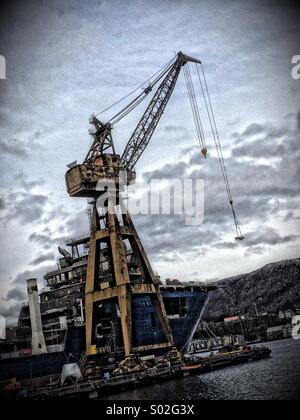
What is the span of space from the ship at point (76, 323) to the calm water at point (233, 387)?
771 cm

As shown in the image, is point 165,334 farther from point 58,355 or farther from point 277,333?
point 277,333

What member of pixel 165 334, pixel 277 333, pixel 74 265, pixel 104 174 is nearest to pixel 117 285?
pixel 165 334

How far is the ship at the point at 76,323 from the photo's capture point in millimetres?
42250

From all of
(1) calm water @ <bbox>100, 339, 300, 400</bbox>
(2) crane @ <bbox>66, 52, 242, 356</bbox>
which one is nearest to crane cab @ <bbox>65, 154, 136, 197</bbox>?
(2) crane @ <bbox>66, 52, 242, 356</bbox>

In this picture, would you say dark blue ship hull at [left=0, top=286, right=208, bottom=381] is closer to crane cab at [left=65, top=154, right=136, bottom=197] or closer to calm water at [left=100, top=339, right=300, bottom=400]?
calm water at [left=100, top=339, right=300, bottom=400]

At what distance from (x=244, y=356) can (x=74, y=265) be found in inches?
925

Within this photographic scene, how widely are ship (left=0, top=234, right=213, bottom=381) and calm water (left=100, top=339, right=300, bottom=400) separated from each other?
7709 millimetres

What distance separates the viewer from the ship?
42.2 meters

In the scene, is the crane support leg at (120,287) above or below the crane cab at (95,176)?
below

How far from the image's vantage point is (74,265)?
185 feet

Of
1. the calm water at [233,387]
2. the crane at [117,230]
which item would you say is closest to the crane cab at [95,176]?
the crane at [117,230]

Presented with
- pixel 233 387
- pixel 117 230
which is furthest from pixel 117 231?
pixel 233 387

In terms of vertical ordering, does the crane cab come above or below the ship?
above

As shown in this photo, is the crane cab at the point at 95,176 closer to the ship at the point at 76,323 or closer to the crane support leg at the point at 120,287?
the crane support leg at the point at 120,287
